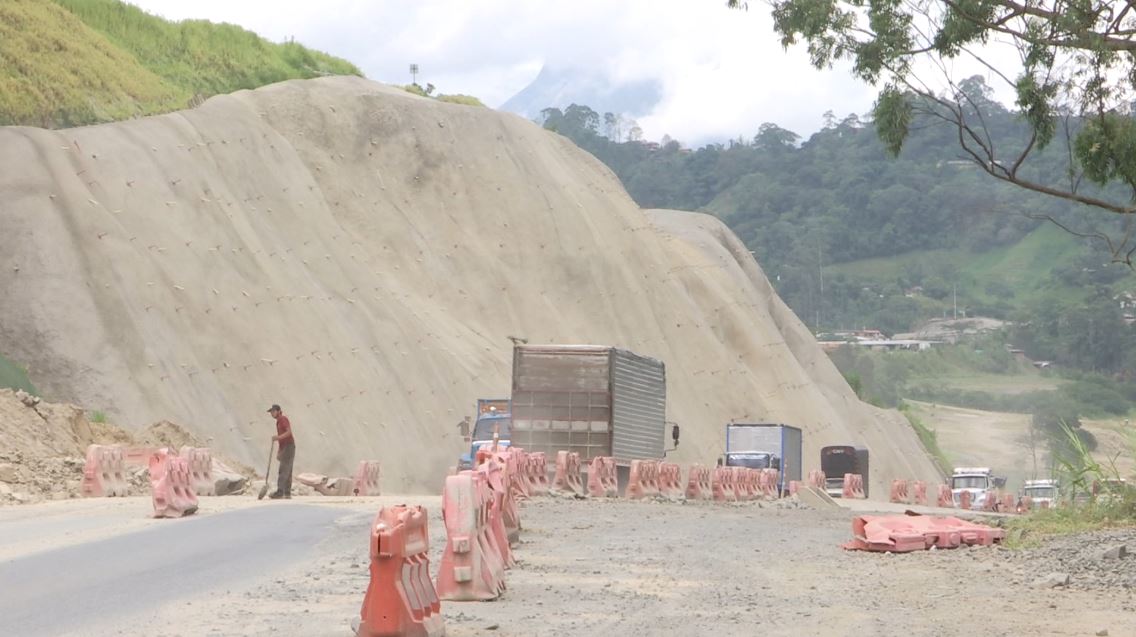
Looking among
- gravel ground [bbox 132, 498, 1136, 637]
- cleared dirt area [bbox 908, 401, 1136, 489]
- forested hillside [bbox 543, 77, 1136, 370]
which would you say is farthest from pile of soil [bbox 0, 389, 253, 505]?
forested hillside [bbox 543, 77, 1136, 370]

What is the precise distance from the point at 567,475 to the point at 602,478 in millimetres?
1311

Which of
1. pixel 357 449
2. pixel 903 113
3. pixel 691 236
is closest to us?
pixel 903 113

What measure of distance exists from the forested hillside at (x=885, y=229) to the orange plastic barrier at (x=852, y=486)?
55.7 meters

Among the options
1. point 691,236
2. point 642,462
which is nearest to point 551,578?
point 642,462

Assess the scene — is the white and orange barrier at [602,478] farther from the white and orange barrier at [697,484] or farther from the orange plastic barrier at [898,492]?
the orange plastic barrier at [898,492]

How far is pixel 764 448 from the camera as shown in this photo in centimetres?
5000

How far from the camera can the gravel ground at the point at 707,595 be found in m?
10.4

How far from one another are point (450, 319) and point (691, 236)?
2914 cm

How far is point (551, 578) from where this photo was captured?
546 inches

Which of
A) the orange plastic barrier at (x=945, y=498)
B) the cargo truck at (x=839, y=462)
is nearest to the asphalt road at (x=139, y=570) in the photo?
the orange plastic barrier at (x=945, y=498)

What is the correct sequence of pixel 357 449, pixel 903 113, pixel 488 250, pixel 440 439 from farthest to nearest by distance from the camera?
pixel 488 250 < pixel 440 439 < pixel 357 449 < pixel 903 113

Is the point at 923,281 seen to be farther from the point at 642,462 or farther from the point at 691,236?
the point at 642,462

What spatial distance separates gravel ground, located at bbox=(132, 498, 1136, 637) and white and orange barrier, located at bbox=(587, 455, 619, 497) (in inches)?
498

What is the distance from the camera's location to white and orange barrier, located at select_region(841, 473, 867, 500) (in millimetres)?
54969
